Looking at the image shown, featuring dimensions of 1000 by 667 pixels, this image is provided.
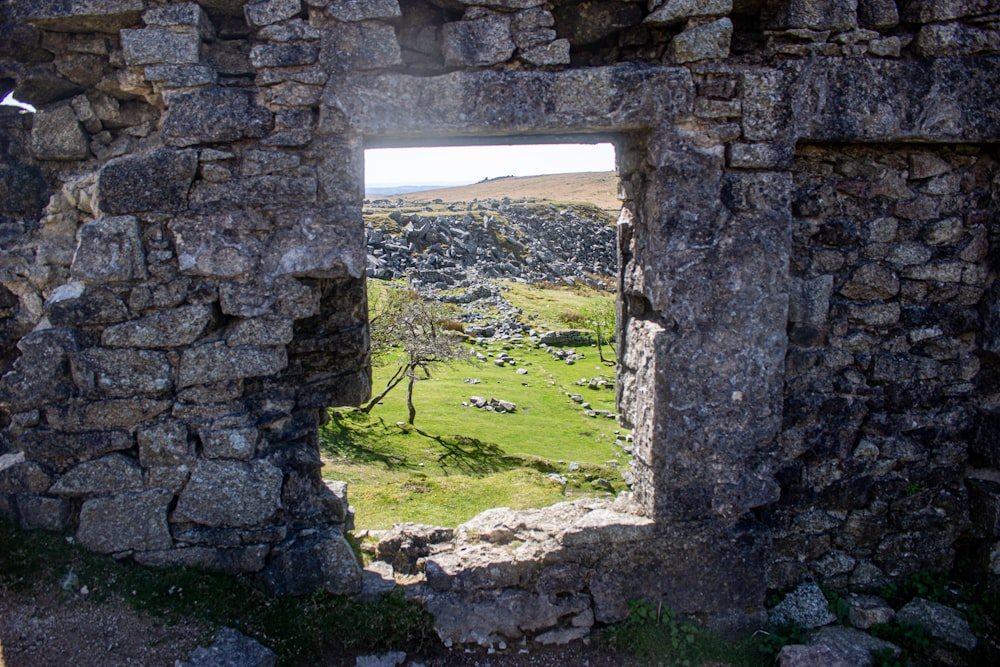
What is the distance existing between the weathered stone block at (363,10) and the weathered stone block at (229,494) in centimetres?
249

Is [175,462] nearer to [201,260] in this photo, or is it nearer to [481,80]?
[201,260]

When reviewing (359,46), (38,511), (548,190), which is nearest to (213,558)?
(38,511)

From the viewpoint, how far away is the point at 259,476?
3.91 m

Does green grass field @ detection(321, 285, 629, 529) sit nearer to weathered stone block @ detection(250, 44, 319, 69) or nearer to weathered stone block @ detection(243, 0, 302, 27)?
weathered stone block @ detection(250, 44, 319, 69)

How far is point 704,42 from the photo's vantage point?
12.4ft

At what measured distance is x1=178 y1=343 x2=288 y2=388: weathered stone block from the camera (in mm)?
A: 3779

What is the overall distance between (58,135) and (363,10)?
2.00 m

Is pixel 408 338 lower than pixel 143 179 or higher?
lower

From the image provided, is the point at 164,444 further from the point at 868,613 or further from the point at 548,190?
the point at 548,190

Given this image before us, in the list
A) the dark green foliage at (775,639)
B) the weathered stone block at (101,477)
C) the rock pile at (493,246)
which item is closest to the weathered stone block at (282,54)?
the weathered stone block at (101,477)

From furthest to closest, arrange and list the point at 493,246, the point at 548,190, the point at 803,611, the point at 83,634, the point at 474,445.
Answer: the point at 548,190 < the point at 493,246 < the point at 474,445 < the point at 803,611 < the point at 83,634

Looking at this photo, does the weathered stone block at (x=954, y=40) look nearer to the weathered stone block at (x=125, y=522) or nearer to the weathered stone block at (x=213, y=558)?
the weathered stone block at (x=213, y=558)

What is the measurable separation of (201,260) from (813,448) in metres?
3.86

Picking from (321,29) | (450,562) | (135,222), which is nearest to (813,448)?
(450,562)
